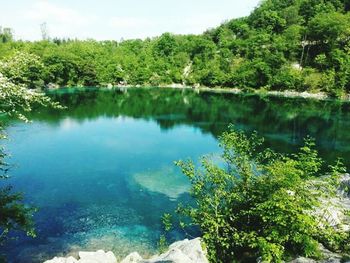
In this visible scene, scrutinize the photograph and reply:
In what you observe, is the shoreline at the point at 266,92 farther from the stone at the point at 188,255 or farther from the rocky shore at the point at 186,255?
the stone at the point at 188,255

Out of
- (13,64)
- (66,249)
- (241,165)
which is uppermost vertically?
(13,64)

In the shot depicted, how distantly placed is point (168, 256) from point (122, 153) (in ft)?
82.5

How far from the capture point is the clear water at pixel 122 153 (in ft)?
67.5

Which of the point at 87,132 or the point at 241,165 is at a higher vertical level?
the point at 241,165

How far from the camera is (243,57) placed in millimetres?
111562

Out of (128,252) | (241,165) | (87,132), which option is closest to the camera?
(241,165)

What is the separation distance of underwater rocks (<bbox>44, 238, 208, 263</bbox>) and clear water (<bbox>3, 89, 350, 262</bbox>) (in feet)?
4.77

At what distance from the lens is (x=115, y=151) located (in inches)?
1543

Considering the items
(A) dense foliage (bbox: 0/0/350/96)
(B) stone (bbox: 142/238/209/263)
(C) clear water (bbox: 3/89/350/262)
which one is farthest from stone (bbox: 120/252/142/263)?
(A) dense foliage (bbox: 0/0/350/96)

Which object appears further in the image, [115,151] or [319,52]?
[319,52]

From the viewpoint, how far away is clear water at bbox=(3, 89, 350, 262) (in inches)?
810

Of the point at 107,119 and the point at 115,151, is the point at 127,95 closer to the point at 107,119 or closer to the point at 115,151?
the point at 107,119

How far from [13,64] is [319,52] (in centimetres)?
10071

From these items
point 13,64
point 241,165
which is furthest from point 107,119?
point 13,64
